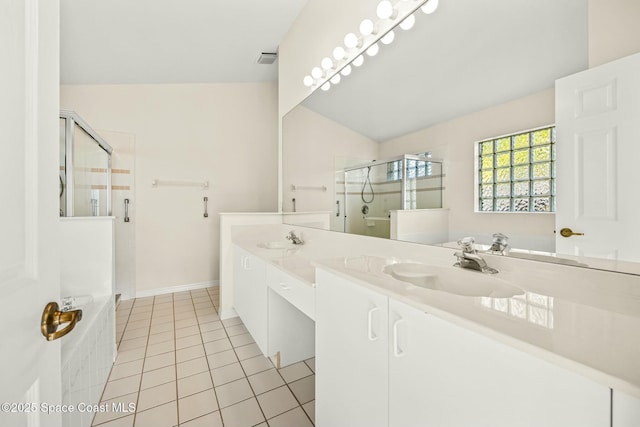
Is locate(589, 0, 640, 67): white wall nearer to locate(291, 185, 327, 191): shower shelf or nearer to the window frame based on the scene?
the window frame

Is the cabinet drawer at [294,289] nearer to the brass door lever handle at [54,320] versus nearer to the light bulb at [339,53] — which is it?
the brass door lever handle at [54,320]

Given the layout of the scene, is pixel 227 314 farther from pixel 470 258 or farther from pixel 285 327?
pixel 470 258

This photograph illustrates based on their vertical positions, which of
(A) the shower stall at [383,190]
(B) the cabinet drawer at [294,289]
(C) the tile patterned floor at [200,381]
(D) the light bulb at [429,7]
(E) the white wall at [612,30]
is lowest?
(C) the tile patterned floor at [200,381]

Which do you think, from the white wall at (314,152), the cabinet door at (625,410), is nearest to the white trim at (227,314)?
the white wall at (314,152)

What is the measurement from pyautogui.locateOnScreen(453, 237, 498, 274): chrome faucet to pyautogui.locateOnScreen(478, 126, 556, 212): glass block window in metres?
0.15

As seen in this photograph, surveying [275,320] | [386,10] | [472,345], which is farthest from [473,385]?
[386,10]

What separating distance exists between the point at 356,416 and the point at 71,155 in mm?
2500

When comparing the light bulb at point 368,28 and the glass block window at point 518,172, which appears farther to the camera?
the light bulb at point 368,28

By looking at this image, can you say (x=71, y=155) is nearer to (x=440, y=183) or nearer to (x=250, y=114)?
(x=250, y=114)

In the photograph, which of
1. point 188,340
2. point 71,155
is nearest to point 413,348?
point 188,340

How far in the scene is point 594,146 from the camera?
77 centimetres

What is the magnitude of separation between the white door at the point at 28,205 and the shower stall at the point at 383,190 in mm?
1268

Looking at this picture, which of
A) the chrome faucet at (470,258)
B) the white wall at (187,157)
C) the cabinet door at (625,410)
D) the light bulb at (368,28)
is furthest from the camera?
the white wall at (187,157)

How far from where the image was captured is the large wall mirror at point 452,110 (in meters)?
0.86
